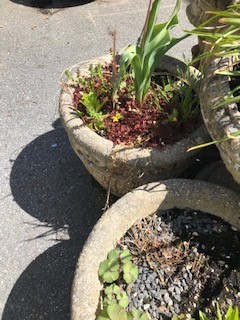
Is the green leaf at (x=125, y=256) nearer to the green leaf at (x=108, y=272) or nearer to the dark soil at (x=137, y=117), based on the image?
the green leaf at (x=108, y=272)

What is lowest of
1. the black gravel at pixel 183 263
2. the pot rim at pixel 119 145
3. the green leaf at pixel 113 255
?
the black gravel at pixel 183 263

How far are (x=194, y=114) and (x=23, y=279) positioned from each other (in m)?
1.05

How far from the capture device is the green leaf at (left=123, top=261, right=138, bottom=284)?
1.43 meters

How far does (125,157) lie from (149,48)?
453 mm

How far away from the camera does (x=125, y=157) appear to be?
1.68 meters

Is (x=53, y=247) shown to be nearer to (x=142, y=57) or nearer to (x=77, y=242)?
(x=77, y=242)

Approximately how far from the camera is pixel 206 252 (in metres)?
1.57

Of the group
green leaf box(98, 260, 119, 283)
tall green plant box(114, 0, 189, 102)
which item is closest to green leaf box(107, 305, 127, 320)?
green leaf box(98, 260, 119, 283)

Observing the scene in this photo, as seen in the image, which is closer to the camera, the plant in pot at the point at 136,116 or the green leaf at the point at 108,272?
the green leaf at the point at 108,272

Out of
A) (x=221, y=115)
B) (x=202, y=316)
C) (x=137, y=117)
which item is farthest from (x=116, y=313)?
(x=137, y=117)

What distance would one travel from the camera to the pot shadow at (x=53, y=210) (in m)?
1.83

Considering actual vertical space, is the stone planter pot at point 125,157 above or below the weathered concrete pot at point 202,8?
below

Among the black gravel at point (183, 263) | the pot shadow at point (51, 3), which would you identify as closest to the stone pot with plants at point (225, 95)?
the black gravel at point (183, 263)

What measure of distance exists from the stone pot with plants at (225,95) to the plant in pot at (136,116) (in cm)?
22
